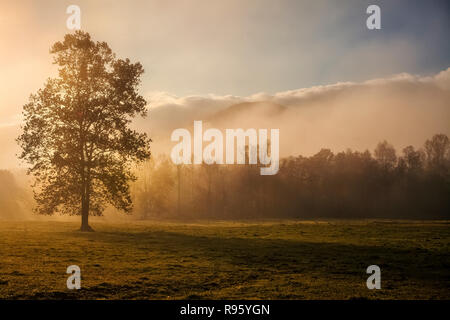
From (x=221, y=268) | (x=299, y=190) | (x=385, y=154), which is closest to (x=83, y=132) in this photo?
(x=221, y=268)

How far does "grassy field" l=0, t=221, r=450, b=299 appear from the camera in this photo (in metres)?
16.2

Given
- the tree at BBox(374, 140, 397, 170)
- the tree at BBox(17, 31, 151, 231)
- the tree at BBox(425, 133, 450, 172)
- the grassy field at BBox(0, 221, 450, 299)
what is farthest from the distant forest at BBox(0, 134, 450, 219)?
the grassy field at BBox(0, 221, 450, 299)

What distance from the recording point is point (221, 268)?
2202 cm

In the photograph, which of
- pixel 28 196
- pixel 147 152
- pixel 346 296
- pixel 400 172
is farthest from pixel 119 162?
pixel 400 172

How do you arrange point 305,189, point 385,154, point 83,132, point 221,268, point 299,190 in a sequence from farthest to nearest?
point 385,154, point 305,189, point 299,190, point 83,132, point 221,268

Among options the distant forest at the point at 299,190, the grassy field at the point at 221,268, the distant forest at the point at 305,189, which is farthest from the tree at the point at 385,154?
the grassy field at the point at 221,268

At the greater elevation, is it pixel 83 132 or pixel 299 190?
pixel 83 132

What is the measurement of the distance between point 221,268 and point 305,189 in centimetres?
10929

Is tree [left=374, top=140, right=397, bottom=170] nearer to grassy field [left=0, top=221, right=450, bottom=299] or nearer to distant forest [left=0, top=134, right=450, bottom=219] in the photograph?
distant forest [left=0, top=134, right=450, bottom=219]

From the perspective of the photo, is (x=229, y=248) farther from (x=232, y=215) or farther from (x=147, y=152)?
(x=232, y=215)

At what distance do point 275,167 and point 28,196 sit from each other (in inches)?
3317

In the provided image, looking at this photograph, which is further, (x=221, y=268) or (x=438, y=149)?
(x=438, y=149)

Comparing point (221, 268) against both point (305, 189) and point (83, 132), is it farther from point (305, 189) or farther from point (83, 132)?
point (305, 189)

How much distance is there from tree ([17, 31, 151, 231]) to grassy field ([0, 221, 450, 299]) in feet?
29.7
